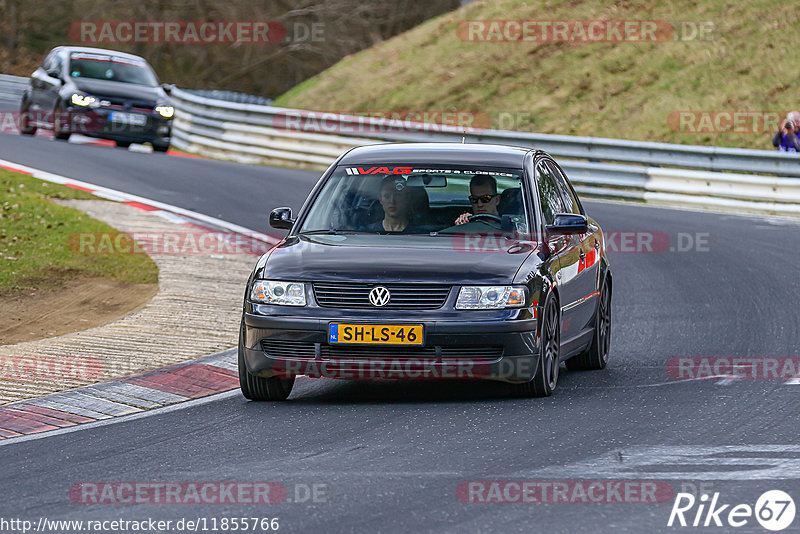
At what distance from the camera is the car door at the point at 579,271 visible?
10.2 metres

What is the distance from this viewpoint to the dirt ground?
12.1m

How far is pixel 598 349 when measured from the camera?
36.0 ft

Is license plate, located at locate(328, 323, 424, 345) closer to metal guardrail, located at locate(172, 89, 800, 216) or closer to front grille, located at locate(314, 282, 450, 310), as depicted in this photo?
front grille, located at locate(314, 282, 450, 310)

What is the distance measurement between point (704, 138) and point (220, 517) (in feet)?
79.4

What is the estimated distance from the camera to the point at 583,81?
Answer: 111 feet

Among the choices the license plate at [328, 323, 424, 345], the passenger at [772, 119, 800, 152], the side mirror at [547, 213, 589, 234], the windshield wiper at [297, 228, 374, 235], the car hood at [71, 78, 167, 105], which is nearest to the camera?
the license plate at [328, 323, 424, 345]

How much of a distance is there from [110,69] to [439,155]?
19513mm

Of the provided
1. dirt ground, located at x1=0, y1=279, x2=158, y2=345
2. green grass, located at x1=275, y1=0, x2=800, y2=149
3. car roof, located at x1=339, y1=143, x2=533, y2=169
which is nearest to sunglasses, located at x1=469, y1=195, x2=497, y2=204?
car roof, located at x1=339, y1=143, x2=533, y2=169

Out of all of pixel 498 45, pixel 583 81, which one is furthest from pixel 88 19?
pixel 583 81

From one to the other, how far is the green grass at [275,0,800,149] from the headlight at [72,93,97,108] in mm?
9520

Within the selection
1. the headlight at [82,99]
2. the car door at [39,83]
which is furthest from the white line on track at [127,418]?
the car door at [39,83]

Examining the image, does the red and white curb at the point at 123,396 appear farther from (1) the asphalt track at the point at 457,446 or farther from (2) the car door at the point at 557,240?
(2) the car door at the point at 557,240

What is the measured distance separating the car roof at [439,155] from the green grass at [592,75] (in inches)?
743

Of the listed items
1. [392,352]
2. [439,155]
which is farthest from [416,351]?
[439,155]
